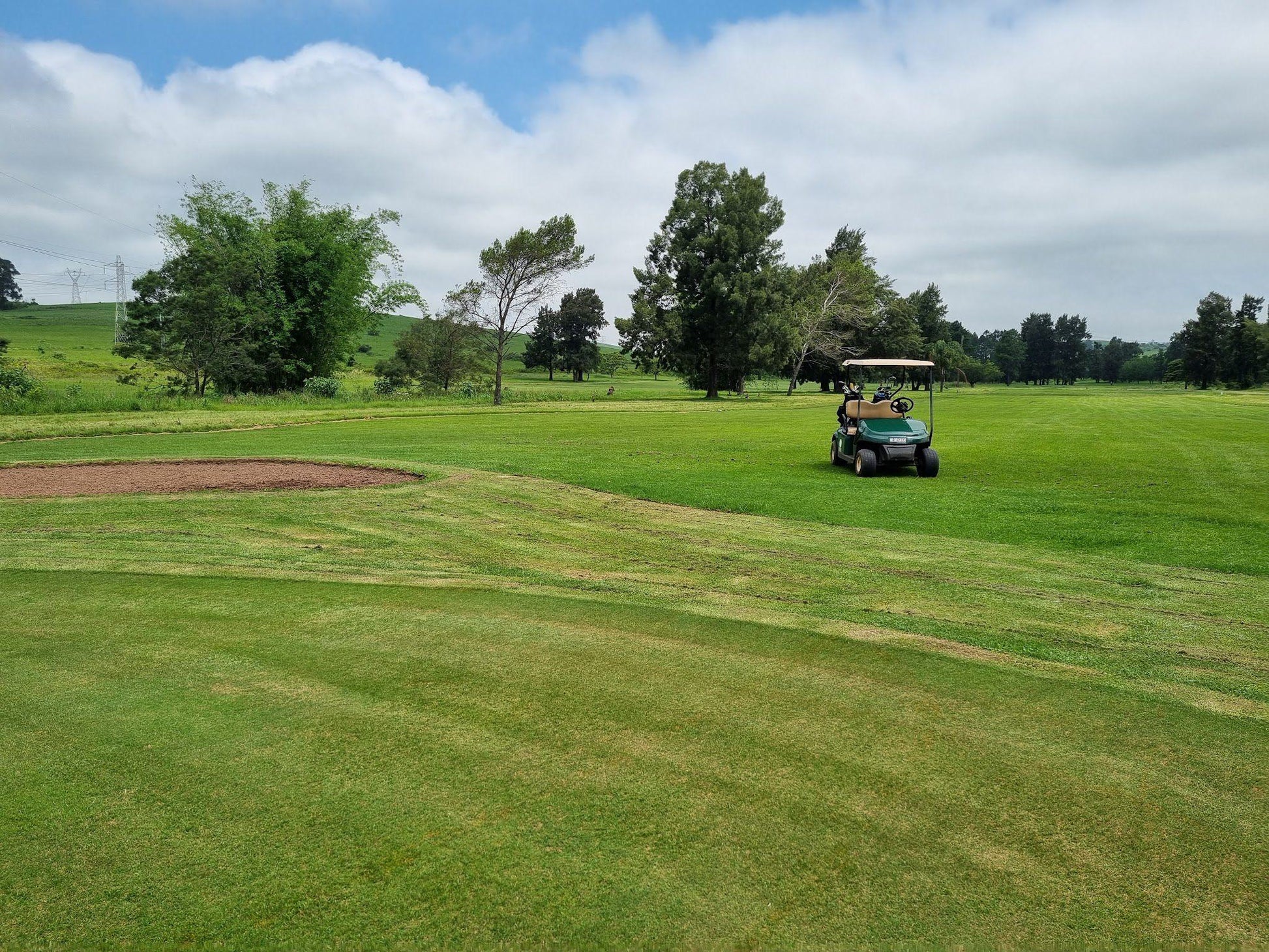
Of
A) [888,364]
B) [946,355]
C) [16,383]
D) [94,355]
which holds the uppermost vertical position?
[946,355]

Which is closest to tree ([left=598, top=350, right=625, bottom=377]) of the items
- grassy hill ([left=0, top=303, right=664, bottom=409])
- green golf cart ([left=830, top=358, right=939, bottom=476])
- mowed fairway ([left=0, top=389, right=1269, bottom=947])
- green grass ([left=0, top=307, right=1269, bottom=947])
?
grassy hill ([left=0, top=303, right=664, bottom=409])

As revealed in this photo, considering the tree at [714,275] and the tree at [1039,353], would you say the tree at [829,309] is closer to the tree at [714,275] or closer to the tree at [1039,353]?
the tree at [714,275]

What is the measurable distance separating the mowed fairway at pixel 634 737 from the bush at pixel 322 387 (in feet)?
137

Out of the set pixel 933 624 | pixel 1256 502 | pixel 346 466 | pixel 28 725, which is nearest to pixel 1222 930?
pixel 933 624

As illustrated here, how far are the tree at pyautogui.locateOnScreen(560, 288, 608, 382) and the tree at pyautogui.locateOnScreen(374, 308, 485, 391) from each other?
139ft

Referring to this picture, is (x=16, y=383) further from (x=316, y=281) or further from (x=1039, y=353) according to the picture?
(x=1039, y=353)

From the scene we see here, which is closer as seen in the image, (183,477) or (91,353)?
(183,477)

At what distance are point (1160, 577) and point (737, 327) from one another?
6075cm

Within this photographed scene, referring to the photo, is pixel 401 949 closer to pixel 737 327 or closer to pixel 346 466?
pixel 346 466

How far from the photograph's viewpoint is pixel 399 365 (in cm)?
8044

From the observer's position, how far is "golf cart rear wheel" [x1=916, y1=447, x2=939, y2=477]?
638 inches

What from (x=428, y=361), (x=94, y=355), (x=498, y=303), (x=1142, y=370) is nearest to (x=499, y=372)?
(x=498, y=303)

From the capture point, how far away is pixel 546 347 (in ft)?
416

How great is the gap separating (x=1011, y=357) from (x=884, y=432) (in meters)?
184
